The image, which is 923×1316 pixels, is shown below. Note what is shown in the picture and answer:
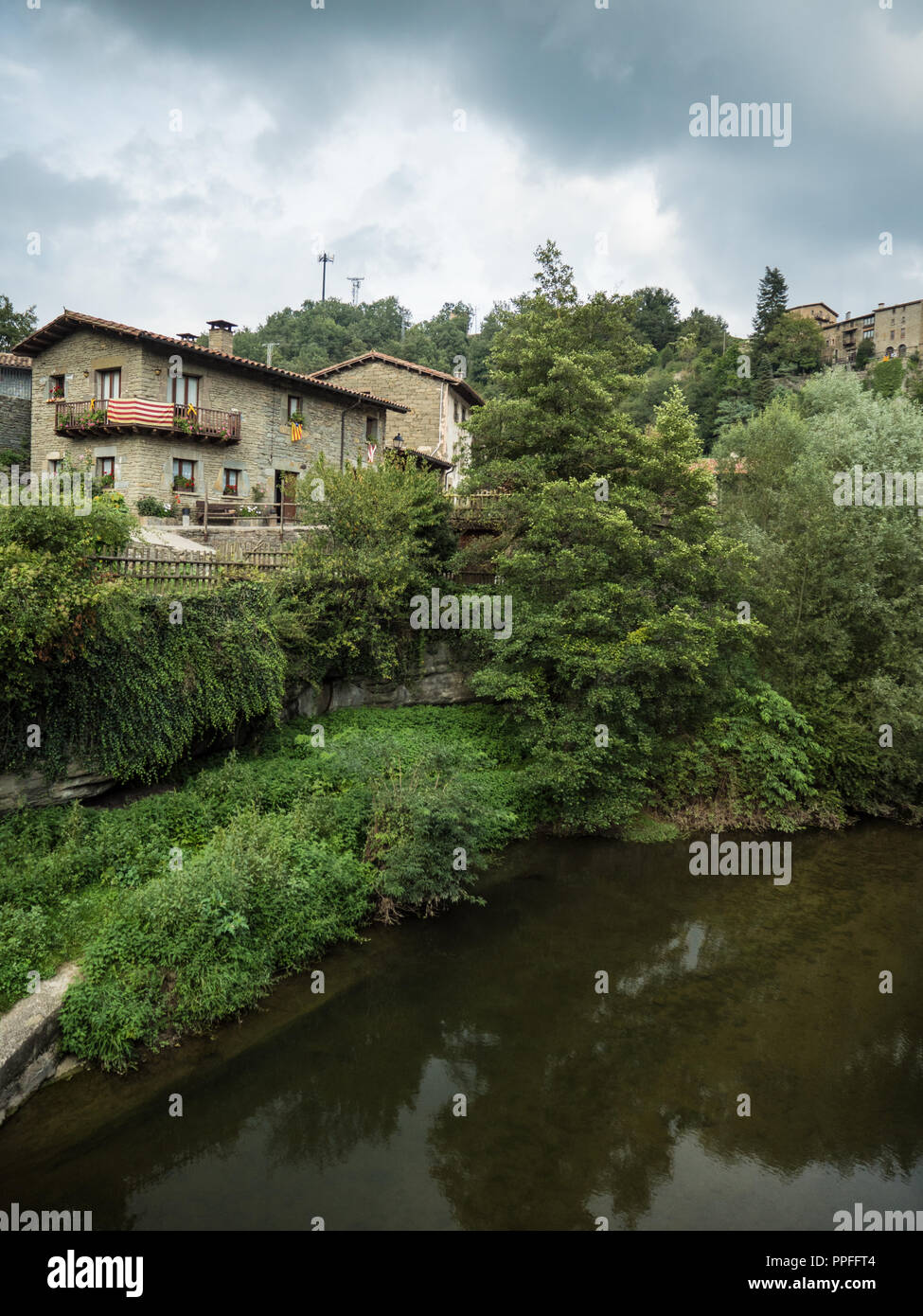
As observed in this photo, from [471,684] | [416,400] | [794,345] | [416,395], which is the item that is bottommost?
[471,684]

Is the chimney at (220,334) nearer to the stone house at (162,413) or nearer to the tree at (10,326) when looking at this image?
the stone house at (162,413)

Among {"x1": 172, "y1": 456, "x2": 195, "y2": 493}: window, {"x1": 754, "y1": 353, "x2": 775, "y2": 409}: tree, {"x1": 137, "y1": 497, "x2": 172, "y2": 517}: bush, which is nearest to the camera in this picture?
{"x1": 137, "y1": 497, "x2": 172, "y2": 517}: bush

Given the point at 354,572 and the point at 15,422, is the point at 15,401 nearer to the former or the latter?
the point at 15,422

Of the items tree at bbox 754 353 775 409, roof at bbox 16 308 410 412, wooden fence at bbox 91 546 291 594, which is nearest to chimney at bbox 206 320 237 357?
roof at bbox 16 308 410 412

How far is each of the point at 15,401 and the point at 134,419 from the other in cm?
1090

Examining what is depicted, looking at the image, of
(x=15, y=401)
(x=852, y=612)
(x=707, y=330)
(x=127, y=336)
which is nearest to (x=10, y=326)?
(x=15, y=401)

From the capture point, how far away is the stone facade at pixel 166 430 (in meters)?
25.0

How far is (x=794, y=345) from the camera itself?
2191 inches

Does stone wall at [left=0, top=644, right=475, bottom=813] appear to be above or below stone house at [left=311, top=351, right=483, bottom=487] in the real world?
below

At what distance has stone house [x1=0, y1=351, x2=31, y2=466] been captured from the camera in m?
30.8

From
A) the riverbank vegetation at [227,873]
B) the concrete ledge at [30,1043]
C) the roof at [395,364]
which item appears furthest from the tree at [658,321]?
the concrete ledge at [30,1043]

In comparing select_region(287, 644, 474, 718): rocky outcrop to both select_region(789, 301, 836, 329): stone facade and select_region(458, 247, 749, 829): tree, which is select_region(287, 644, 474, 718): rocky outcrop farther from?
select_region(789, 301, 836, 329): stone facade

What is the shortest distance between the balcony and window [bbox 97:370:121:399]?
276 millimetres
